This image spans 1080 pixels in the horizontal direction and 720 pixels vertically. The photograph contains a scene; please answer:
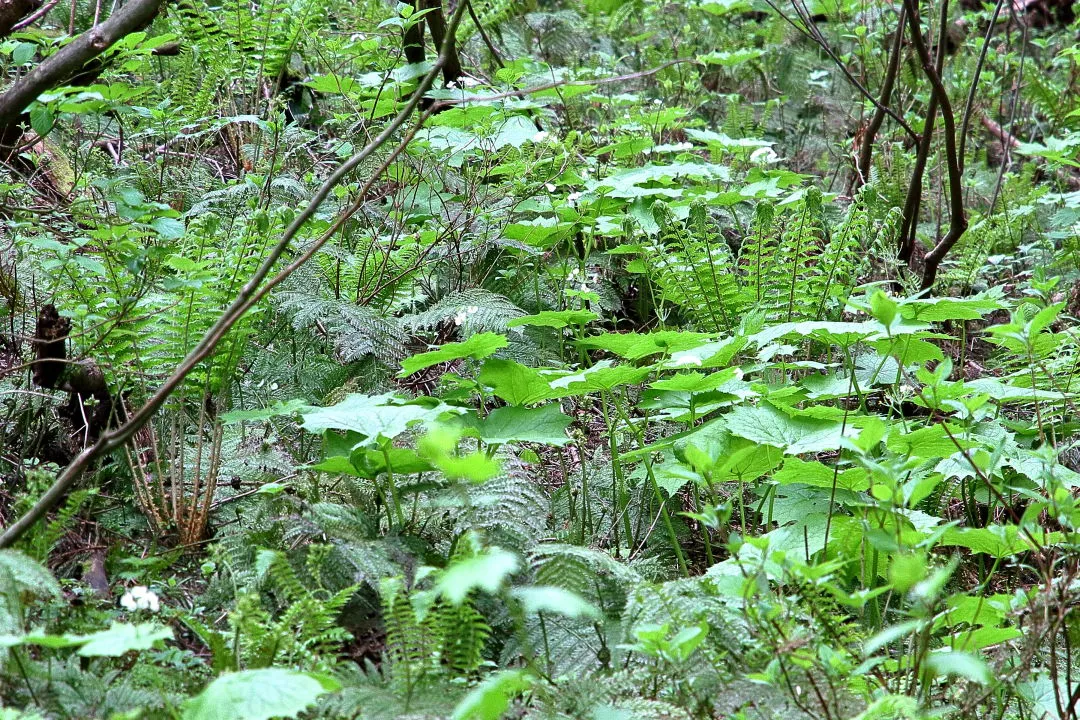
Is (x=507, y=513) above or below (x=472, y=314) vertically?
below

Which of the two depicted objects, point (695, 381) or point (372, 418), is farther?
point (695, 381)

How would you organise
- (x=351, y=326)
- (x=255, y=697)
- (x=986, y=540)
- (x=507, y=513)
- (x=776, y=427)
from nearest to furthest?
1. (x=255, y=697)
2. (x=986, y=540)
3. (x=507, y=513)
4. (x=776, y=427)
5. (x=351, y=326)

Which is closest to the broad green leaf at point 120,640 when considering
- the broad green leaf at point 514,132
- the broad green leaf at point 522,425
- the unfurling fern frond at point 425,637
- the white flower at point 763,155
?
the unfurling fern frond at point 425,637

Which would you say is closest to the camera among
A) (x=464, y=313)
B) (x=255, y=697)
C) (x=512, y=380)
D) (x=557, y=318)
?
(x=255, y=697)

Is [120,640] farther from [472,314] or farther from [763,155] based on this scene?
[763,155]

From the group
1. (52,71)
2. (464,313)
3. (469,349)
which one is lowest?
(464,313)

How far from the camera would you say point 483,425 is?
2.22 metres

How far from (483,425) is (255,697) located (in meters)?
1.04

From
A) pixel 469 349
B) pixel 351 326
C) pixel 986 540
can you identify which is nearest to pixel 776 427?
pixel 986 540

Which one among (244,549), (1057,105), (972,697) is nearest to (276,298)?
(244,549)

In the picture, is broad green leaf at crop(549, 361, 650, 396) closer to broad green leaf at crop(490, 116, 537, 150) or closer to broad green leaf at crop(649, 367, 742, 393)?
broad green leaf at crop(649, 367, 742, 393)

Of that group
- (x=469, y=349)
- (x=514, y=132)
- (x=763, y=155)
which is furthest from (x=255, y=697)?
(x=763, y=155)

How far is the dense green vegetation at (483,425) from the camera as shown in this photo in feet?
5.12

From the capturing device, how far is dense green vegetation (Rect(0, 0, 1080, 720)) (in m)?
1.56
